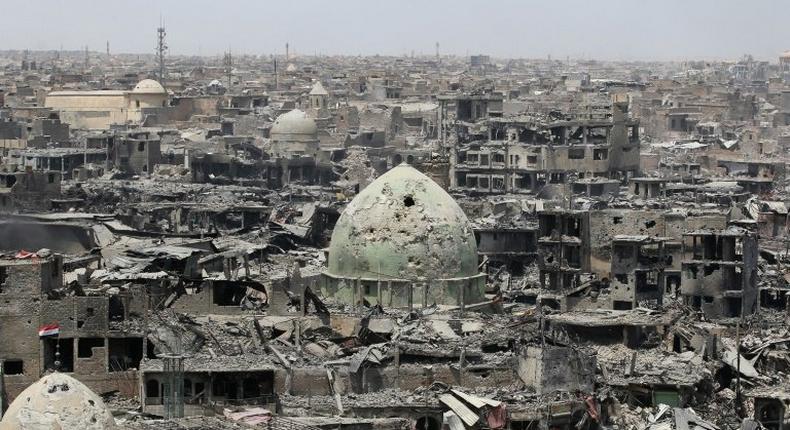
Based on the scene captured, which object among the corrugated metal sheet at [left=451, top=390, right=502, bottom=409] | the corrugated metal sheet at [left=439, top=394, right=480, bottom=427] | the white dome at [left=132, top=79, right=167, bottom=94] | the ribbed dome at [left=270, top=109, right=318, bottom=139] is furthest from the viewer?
the white dome at [left=132, top=79, right=167, bottom=94]

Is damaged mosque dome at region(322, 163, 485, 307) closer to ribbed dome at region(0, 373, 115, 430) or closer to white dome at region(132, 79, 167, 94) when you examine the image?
ribbed dome at region(0, 373, 115, 430)

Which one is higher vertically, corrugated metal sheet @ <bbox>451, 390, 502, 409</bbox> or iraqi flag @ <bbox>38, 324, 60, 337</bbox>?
iraqi flag @ <bbox>38, 324, 60, 337</bbox>

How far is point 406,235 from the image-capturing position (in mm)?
35656

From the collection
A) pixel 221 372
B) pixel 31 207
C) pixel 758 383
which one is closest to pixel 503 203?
pixel 31 207

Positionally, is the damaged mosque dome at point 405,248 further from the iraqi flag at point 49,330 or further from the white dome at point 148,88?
the white dome at point 148,88

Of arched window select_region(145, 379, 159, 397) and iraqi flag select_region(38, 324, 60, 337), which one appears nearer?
arched window select_region(145, 379, 159, 397)

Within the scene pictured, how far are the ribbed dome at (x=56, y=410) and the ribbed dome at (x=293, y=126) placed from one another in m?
54.7

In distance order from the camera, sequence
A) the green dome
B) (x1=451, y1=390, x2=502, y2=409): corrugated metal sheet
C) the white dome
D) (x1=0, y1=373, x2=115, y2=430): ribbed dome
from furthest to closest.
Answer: the white dome
the green dome
(x1=451, y1=390, x2=502, y2=409): corrugated metal sheet
(x1=0, y1=373, x2=115, y2=430): ribbed dome

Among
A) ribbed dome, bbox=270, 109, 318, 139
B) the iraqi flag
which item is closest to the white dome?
ribbed dome, bbox=270, 109, 318, 139

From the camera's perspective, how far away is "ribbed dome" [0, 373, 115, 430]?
920 inches

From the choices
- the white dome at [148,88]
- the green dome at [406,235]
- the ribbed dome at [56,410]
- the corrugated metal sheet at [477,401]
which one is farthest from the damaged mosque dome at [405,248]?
the white dome at [148,88]

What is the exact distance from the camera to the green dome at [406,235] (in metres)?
35.7

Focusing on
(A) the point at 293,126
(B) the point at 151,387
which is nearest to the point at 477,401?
(B) the point at 151,387

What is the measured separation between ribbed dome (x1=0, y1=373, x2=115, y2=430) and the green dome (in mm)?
12212
